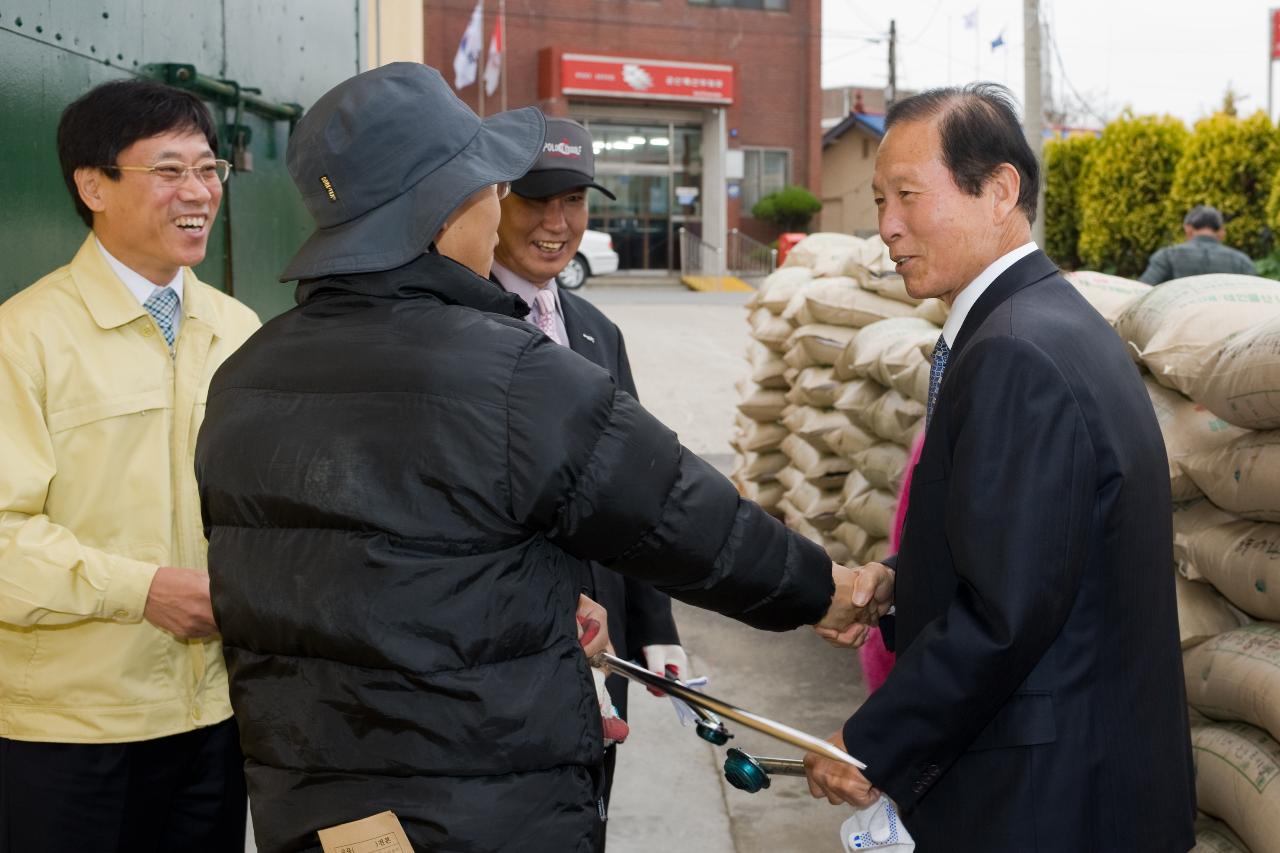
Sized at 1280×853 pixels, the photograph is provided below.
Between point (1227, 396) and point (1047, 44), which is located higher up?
point (1047, 44)

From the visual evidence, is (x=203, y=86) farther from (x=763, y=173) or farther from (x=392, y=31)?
(x=763, y=173)

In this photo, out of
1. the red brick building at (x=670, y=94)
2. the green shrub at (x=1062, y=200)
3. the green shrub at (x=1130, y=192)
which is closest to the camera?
the green shrub at (x=1130, y=192)

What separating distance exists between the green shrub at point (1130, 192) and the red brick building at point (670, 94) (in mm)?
13145

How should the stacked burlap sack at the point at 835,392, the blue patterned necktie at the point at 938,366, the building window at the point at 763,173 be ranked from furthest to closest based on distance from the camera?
1. the building window at the point at 763,173
2. the stacked burlap sack at the point at 835,392
3. the blue patterned necktie at the point at 938,366

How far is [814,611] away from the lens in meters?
1.99

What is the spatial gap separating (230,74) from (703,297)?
1747cm

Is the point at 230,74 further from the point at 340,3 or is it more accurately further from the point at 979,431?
the point at 979,431

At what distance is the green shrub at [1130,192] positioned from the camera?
12.6 m

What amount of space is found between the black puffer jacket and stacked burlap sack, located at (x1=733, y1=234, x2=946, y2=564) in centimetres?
314

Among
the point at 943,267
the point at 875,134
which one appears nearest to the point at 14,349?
the point at 943,267

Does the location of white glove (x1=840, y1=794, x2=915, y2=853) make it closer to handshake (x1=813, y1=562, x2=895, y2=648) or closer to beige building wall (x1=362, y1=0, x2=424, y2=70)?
handshake (x1=813, y1=562, x2=895, y2=648)

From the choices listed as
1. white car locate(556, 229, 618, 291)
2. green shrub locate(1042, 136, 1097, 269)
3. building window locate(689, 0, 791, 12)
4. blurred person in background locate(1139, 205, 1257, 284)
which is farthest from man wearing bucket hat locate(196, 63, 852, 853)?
building window locate(689, 0, 791, 12)

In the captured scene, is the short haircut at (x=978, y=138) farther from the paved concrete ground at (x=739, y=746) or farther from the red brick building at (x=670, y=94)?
the red brick building at (x=670, y=94)

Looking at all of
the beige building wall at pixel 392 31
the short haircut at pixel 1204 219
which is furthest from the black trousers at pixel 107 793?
the short haircut at pixel 1204 219
